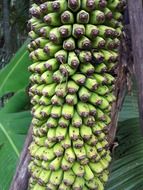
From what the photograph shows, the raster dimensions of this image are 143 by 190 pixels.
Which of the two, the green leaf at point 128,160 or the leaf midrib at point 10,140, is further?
the leaf midrib at point 10,140

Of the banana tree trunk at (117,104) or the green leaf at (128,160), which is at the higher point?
the banana tree trunk at (117,104)

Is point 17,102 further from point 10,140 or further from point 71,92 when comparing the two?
point 71,92

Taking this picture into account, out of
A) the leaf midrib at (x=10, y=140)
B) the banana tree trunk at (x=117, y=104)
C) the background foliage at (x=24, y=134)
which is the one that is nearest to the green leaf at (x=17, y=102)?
the background foliage at (x=24, y=134)

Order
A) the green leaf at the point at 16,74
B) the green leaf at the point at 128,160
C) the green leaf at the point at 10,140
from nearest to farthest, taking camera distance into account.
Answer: the green leaf at the point at 128,160 < the green leaf at the point at 10,140 < the green leaf at the point at 16,74

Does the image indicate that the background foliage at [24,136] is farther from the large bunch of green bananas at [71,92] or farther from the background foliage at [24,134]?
the large bunch of green bananas at [71,92]

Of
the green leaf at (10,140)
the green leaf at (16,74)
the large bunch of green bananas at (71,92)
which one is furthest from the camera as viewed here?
the green leaf at (16,74)

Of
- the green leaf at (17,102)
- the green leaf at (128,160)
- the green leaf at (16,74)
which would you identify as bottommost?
the green leaf at (128,160)

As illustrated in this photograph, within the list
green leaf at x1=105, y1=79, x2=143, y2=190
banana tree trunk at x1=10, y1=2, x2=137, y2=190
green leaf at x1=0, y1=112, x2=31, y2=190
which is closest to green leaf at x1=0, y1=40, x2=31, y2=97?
green leaf at x1=0, y1=112, x2=31, y2=190

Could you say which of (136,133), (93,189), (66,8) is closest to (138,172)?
(136,133)
